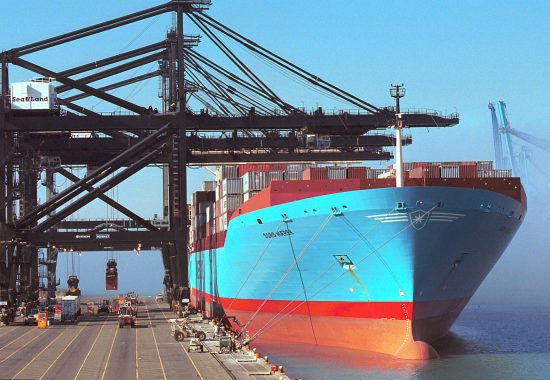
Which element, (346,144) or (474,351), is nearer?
(474,351)

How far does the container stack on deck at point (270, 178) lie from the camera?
45312mm

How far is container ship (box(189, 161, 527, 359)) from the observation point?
4128 centimetres

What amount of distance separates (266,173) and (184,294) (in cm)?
1086

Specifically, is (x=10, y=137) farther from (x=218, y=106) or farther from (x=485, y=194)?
(x=485, y=194)

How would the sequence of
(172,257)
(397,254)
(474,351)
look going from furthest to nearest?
(172,257), (474,351), (397,254)

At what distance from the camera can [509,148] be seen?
503ft

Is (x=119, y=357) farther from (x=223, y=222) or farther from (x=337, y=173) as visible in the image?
(x=223, y=222)

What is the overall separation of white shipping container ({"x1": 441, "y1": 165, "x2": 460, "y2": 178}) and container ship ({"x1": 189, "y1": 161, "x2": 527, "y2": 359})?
50mm

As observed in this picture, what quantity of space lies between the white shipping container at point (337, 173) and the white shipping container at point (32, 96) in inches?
821

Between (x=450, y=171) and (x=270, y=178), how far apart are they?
41.1 feet

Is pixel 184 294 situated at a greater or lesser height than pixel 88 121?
lesser

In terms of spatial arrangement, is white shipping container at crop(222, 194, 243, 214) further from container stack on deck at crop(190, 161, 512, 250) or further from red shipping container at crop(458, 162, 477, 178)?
red shipping container at crop(458, 162, 477, 178)

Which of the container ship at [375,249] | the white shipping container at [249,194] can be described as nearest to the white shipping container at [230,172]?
the white shipping container at [249,194]

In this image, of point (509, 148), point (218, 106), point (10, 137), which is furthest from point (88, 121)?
point (509, 148)
